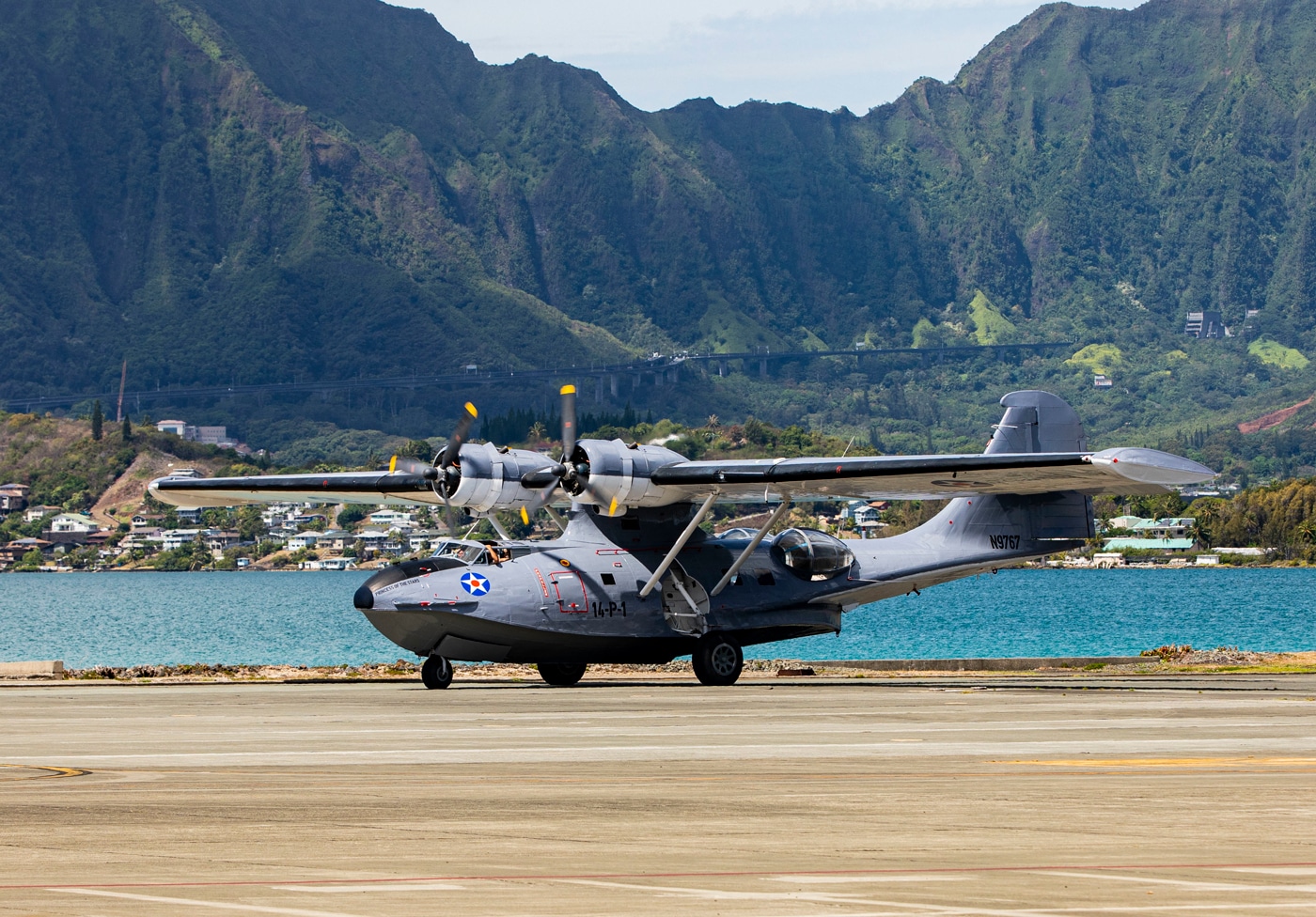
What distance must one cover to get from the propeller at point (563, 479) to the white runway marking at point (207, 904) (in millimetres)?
22220

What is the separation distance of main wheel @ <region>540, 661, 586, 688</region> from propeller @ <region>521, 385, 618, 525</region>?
107 inches

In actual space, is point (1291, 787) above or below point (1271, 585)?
above

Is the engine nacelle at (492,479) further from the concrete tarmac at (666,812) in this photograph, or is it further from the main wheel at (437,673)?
the concrete tarmac at (666,812)

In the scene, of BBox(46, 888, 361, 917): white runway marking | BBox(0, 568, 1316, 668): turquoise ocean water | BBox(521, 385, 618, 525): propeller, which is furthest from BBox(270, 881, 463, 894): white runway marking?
BBox(0, 568, 1316, 668): turquoise ocean water

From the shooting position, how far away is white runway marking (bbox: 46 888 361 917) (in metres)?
9.77

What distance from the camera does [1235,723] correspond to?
2308 cm

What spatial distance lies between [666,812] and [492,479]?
19991 millimetres

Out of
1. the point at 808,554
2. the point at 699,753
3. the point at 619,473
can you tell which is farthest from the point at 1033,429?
the point at 699,753

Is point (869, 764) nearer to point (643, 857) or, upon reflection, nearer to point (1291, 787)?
point (1291, 787)

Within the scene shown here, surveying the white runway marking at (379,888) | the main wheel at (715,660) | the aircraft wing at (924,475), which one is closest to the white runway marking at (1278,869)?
the white runway marking at (379,888)

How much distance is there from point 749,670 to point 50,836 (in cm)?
3027

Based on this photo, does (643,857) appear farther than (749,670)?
No

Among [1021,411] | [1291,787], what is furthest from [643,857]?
[1021,411]

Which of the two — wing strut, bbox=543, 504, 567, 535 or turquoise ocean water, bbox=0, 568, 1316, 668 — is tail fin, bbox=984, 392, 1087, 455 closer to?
wing strut, bbox=543, 504, 567, 535
